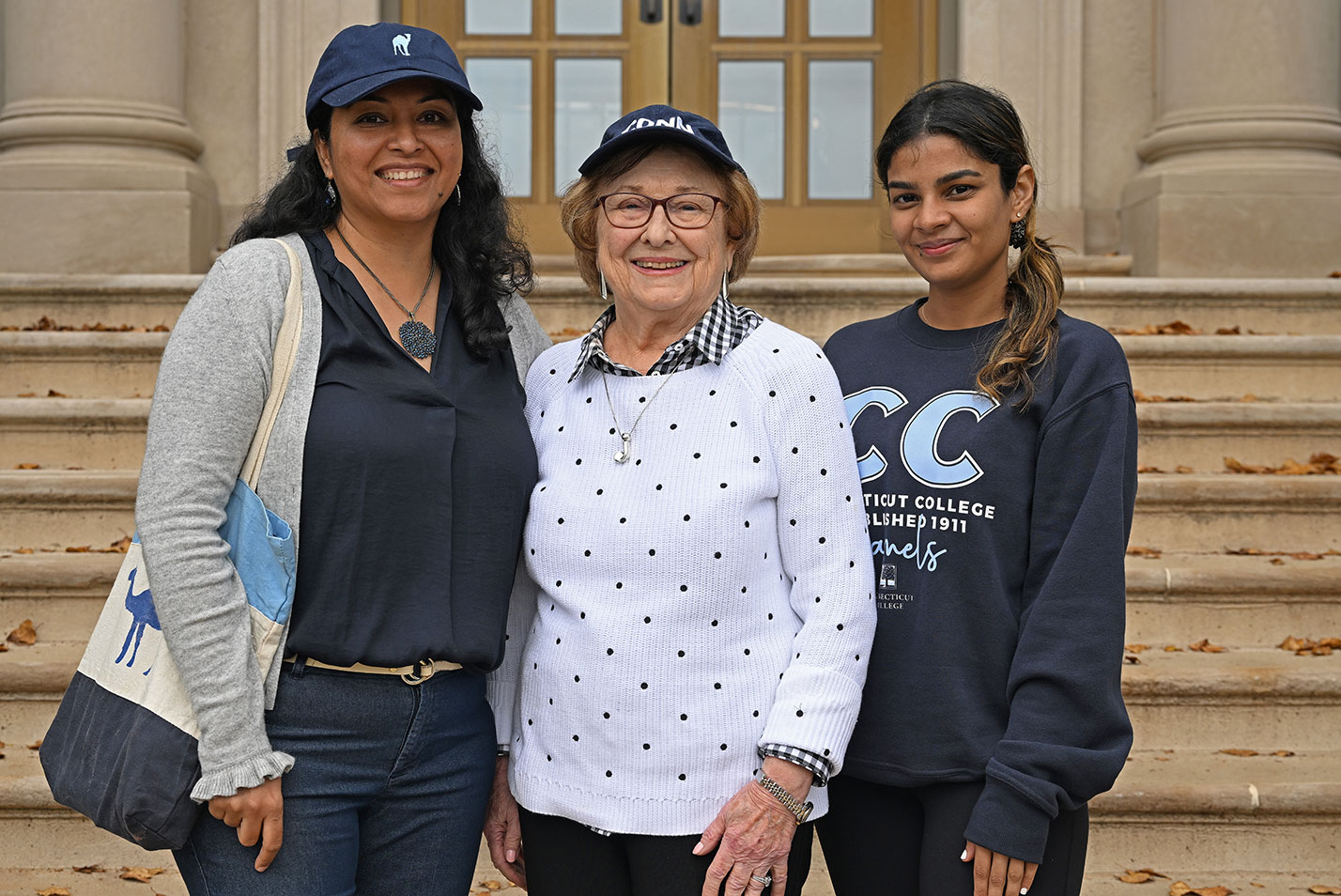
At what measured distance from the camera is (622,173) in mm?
1923

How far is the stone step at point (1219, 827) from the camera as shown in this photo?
296cm

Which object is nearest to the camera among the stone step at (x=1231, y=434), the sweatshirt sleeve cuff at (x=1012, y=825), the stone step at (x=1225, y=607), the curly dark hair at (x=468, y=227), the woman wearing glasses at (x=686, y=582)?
the sweatshirt sleeve cuff at (x=1012, y=825)

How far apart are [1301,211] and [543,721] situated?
4.76m

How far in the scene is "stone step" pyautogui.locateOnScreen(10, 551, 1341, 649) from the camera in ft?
11.3

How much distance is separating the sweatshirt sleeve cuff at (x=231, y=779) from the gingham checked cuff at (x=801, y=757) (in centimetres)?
71

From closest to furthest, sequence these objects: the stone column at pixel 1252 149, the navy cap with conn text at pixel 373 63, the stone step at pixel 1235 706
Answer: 1. the navy cap with conn text at pixel 373 63
2. the stone step at pixel 1235 706
3. the stone column at pixel 1252 149

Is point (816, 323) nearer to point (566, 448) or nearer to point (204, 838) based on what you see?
point (566, 448)

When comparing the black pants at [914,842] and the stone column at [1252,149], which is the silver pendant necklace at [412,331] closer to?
the black pants at [914,842]

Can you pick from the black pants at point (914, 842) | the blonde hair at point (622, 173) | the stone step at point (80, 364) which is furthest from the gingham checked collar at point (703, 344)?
the stone step at point (80, 364)

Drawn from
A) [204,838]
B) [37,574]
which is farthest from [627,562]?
[37,574]

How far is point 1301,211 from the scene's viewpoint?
17.2 ft

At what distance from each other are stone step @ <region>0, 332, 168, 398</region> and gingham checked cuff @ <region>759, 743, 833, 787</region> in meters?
3.46

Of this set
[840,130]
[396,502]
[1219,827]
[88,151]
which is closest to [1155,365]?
[1219,827]

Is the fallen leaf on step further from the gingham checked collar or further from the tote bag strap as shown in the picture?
the gingham checked collar
